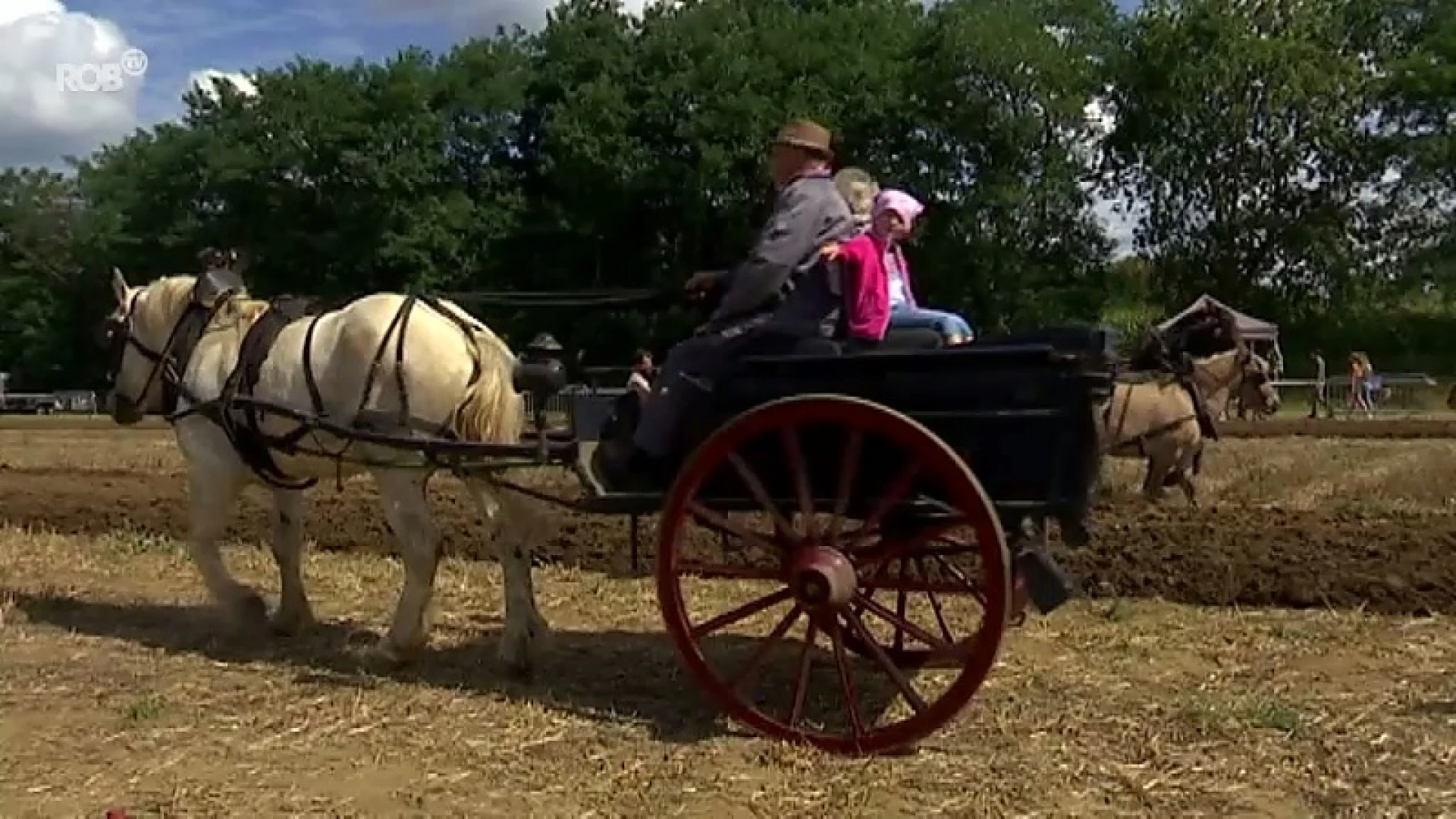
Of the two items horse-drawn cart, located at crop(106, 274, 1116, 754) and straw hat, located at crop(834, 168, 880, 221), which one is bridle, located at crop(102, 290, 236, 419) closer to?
horse-drawn cart, located at crop(106, 274, 1116, 754)

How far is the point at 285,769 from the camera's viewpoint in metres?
6.30

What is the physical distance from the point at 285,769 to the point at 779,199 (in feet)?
9.50

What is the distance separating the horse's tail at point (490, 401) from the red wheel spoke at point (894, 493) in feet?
7.34

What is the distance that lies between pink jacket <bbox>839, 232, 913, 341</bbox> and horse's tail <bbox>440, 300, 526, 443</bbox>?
1.97 meters

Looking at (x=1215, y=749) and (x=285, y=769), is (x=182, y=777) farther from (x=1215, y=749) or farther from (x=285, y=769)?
(x=1215, y=749)

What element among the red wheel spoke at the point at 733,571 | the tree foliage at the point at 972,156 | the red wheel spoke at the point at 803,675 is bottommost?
the red wheel spoke at the point at 803,675

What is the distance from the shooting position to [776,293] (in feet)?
21.6

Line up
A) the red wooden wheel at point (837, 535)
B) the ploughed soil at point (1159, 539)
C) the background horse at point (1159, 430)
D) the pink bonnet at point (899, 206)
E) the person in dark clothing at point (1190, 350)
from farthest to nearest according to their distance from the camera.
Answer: the person in dark clothing at point (1190, 350) < the background horse at point (1159, 430) < the ploughed soil at point (1159, 539) < the pink bonnet at point (899, 206) < the red wooden wheel at point (837, 535)

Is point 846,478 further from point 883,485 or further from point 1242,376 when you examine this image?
point 1242,376

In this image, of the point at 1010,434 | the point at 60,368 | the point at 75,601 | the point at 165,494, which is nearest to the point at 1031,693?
the point at 1010,434

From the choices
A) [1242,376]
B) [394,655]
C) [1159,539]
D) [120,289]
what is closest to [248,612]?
[394,655]

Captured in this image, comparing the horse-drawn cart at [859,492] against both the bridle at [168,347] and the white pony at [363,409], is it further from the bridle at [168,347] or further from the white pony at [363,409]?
the bridle at [168,347]

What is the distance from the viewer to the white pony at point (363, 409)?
801 cm

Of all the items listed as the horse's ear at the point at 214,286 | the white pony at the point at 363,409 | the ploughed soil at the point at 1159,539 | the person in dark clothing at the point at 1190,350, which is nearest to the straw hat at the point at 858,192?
the white pony at the point at 363,409
